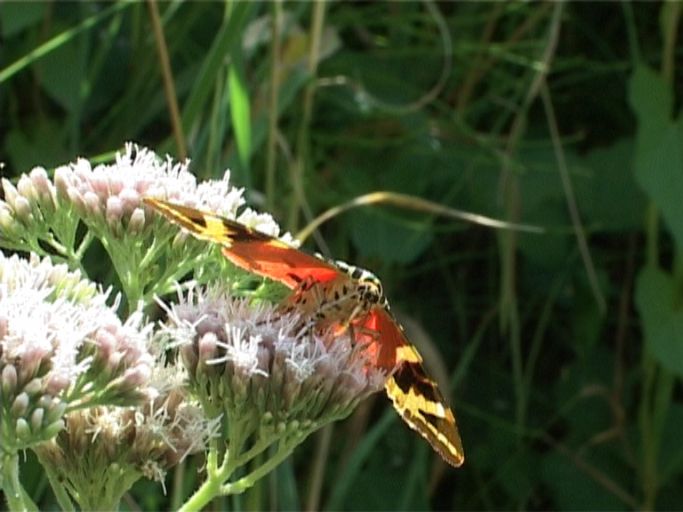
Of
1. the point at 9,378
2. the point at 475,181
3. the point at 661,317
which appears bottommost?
the point at 661,317

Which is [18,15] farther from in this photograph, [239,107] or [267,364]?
[267,364]

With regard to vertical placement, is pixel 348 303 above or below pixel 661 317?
above

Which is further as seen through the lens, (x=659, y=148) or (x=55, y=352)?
(x=659, y=148)

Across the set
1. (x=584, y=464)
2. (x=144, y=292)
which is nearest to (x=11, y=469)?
(x=144, y=292)

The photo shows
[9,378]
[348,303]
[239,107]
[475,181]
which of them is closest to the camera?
[9,378]

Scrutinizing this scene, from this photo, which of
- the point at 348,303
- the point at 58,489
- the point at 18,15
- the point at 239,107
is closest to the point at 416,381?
the point at 348,303

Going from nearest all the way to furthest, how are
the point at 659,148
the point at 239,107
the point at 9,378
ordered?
the point at 9,378 < the point at 239,107 < the point at 659,148

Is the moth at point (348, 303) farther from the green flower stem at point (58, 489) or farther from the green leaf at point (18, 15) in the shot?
the green leaf at point (18, 15)

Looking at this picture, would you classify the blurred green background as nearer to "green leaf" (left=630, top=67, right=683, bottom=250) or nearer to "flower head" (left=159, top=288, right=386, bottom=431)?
"green leaf" (left=630, top=67, right=683, bottom=250)
